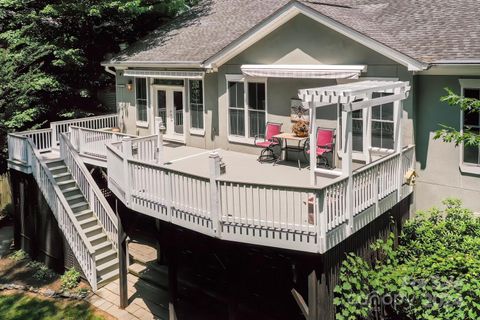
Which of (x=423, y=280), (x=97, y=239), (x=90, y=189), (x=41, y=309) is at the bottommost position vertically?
(x=41, y=309)

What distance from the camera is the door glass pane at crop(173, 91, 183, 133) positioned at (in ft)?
57.4

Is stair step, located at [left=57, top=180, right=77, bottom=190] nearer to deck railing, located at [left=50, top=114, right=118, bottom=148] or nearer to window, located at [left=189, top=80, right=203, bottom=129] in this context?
deck railing, located at [left=50, top=114, right=118, bottom=148]

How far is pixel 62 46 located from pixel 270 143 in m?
11.2

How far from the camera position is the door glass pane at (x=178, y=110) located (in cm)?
1750

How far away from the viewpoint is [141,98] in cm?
1900

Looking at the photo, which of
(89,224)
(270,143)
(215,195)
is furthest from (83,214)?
(215,195)

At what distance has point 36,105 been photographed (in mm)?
20109

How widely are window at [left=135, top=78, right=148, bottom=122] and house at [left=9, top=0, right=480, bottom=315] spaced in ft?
0.13

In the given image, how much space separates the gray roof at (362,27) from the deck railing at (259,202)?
2476mm

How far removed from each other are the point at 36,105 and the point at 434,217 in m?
16.0

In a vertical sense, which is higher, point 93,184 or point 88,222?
point 93,184

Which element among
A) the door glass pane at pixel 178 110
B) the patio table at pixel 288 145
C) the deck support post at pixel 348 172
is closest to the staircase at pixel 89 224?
the door glass pane at pixel 178 110

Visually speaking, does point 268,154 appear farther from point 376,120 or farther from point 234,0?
point 234,0

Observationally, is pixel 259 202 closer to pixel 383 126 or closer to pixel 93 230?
pixel 383 126
